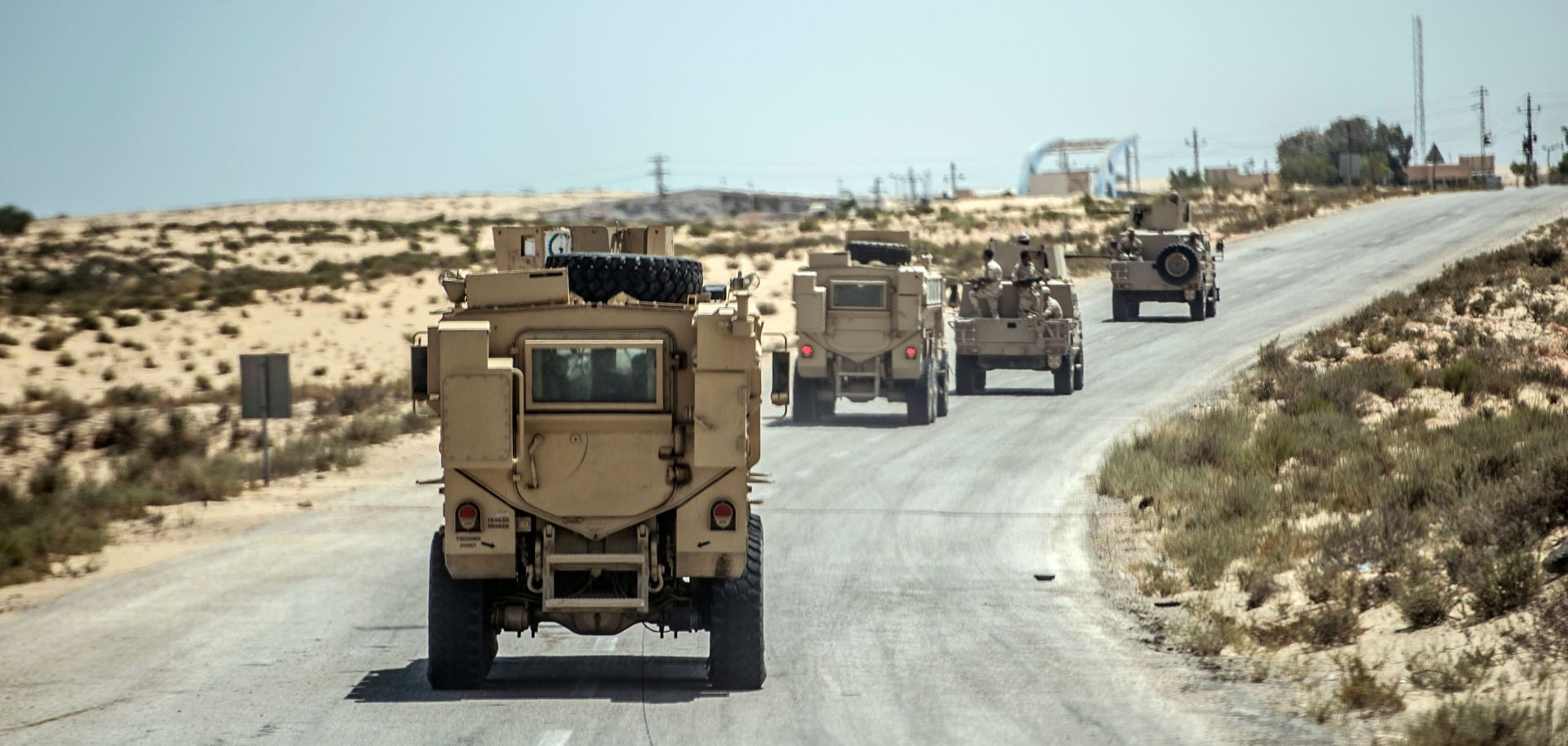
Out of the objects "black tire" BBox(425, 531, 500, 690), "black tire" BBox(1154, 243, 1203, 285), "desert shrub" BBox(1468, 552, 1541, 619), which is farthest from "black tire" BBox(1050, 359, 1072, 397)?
"black tire" BBox(425, 531, 500, 690)

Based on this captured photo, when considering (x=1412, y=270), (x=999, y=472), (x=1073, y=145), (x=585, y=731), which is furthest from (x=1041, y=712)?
(x=1073, y=145)

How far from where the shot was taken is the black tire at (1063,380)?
30.9 meters

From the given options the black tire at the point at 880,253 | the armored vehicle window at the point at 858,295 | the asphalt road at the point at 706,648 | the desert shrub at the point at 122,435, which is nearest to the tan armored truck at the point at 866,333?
the armored vehicle window at the point at 858,295

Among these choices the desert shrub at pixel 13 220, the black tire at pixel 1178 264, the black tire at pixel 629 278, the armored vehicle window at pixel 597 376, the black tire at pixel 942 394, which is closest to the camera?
the armored vehicle window at pixel 597 376

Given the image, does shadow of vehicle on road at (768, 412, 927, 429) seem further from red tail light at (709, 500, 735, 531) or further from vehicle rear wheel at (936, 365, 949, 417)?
red tail light at (709, 500, 735, 531)

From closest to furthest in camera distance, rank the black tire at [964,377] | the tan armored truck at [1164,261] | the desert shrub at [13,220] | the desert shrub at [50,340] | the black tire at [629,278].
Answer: the black tire at [629,278] < the black tire at [964,377] < the desert shrub at [50,340] < the tan armored truck at [1164,261] < the desert shrub at [13,220]

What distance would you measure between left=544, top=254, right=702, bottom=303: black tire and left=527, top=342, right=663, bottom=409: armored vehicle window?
1.45 ft

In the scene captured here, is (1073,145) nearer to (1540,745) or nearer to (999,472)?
(999,472)

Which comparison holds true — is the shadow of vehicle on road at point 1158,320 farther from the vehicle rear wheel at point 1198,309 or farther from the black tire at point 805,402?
the black tire at point 805,402

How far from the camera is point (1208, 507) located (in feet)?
55.4

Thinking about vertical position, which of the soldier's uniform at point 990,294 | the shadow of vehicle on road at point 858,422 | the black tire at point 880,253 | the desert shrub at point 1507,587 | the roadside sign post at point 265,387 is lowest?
the shadow of vehicle on road at point 858,422

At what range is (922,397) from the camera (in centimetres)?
2714

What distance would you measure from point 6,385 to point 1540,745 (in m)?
35.8

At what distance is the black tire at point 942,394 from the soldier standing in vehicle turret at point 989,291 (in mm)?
2646
